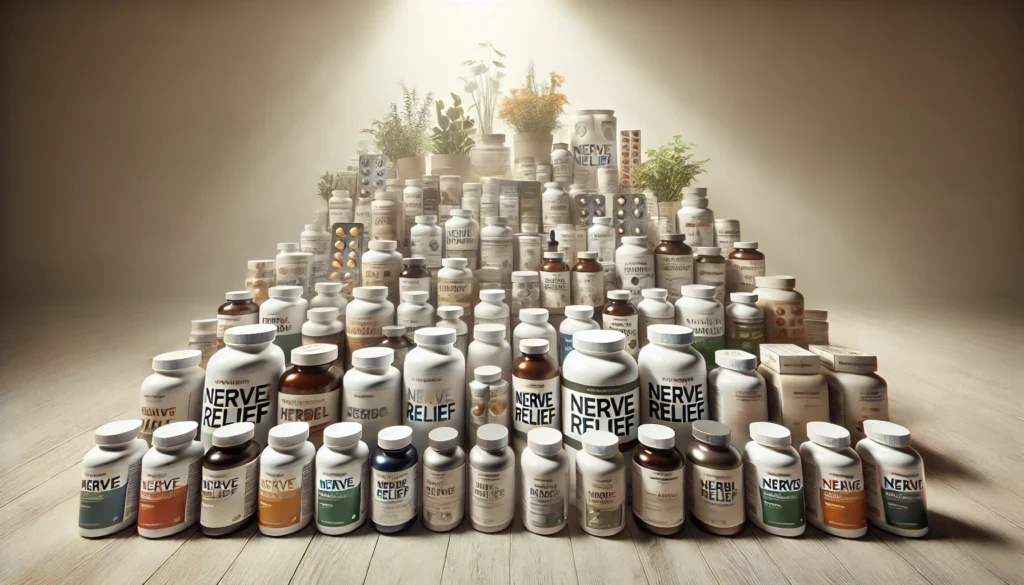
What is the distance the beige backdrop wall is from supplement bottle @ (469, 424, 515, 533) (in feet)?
14.2

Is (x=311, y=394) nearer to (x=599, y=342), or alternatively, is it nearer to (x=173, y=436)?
(x=173, y=436)

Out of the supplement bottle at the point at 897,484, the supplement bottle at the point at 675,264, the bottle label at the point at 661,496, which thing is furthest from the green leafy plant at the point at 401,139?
the supplement bottle at the point at 897,484

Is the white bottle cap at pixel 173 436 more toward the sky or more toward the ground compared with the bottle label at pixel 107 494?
more toward the sky

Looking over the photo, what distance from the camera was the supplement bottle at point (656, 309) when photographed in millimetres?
1842

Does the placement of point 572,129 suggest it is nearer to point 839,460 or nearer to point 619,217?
point 619,217

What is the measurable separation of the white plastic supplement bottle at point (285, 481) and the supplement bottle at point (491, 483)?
1.35ft

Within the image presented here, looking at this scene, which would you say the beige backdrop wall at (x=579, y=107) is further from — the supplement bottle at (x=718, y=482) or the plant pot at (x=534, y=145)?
the supplement bottle at (x=718, y=482)

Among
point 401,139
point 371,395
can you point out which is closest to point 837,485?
point 371,395

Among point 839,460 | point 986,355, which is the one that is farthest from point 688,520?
point 986,355

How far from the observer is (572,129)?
9.50 ft

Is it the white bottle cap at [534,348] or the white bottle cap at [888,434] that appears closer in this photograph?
the white bottle cap at [888,434]

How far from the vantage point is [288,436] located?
129 centimetres

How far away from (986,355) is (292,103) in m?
5.64

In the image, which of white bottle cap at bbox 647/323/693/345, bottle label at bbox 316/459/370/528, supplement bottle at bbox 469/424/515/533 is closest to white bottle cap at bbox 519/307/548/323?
white bottle cap at bbox 647/323/693/345
